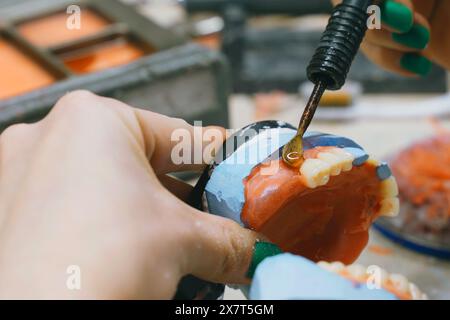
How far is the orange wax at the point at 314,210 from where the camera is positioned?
1.87 feet

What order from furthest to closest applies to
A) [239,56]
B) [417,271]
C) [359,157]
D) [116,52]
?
[239,56] → [116,52] → [417,271] → [359,157]

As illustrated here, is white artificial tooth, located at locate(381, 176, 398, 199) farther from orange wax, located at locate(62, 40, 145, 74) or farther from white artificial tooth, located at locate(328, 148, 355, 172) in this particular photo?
orange wax, located at locate(62, 40, 145, 74)

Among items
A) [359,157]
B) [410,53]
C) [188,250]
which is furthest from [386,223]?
[188,250]

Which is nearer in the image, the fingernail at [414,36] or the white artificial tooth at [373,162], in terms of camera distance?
the white artificial tooth at [373,162]

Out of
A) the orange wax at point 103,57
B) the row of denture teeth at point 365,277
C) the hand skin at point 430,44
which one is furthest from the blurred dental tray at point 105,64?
the row of denture teeth at point 365,277

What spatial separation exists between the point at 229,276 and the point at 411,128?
3.13 feet

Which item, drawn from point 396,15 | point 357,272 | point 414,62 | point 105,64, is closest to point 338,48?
point 357,272

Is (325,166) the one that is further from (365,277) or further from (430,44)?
(430,44)

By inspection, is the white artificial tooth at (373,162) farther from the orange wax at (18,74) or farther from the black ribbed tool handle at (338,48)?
the orange wax at (18,74)

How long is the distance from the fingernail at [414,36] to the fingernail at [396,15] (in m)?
0.05

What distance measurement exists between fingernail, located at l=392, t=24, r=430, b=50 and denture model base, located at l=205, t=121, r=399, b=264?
42 centimetres

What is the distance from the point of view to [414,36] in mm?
968

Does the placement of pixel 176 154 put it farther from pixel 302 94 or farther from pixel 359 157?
pixel 302 94

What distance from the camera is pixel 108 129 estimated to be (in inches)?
20.6
